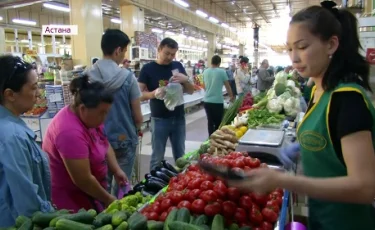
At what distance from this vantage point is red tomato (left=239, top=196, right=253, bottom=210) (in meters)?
1.69

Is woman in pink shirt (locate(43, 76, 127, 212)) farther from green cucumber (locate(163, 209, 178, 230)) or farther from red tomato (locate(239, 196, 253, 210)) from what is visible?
red tomato (locate(239, 196, 253, 210))

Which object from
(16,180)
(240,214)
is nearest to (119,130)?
(16,180)

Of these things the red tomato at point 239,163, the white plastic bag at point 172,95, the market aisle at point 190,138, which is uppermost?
A: the white plastic bag at point 172,95

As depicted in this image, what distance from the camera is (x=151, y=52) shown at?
10.4 meters

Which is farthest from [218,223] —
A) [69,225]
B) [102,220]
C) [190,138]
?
[190,138]

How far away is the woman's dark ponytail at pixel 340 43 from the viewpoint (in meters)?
1.22

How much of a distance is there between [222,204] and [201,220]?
A: 0.51 feet

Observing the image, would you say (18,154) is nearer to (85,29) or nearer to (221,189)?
(221,189)

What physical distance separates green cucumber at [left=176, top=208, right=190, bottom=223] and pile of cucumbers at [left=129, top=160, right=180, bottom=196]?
77 cm

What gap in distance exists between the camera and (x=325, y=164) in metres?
1.26

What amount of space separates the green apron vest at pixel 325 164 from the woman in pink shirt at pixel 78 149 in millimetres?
1515

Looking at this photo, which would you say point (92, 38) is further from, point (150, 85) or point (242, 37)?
point (242, 37)

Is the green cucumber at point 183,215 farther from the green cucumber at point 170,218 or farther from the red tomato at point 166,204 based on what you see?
the red tomato at point 166,204

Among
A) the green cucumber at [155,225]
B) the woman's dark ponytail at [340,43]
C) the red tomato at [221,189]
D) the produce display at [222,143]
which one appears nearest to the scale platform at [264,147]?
the produce display at [222,143]
